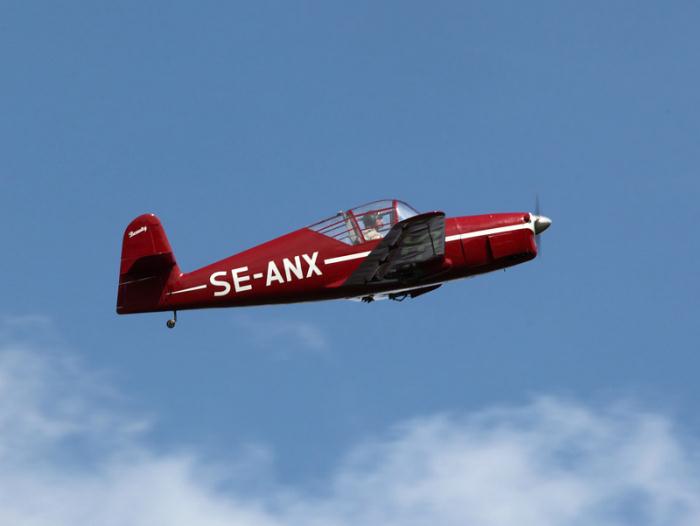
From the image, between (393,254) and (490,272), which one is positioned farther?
(490,272)

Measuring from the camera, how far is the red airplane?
21.6 m

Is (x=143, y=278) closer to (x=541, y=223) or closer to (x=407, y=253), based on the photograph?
(x=407, y=253)

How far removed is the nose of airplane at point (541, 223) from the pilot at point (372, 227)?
3.41 m

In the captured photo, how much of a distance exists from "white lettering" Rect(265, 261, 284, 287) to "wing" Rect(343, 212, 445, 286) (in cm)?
135

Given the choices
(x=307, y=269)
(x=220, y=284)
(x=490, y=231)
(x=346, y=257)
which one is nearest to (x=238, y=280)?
(x=220, y=284)

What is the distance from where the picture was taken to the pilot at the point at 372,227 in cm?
2177

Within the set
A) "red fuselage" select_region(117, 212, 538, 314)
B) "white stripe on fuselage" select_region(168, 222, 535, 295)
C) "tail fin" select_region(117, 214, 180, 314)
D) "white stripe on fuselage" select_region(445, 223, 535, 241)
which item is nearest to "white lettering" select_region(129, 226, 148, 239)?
"red fuselage" select_region(117, 212, 538, 314)

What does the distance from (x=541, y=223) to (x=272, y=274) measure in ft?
19.0

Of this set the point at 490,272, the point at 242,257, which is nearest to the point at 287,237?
the point at 242,257

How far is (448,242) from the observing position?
72.2ft

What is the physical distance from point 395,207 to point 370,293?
6.27 ft

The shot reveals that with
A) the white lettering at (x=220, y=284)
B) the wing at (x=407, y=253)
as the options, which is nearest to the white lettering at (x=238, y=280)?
the white lettering at (x=220, y=284)

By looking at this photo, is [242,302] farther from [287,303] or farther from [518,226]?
[518,226]

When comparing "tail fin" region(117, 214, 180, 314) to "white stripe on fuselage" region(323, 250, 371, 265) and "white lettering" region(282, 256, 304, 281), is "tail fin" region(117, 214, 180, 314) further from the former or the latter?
"white stripe on fuselage" region(323, 250, 371, 265)
